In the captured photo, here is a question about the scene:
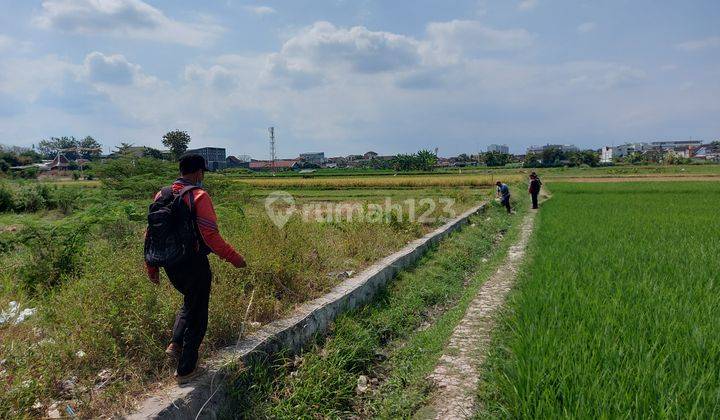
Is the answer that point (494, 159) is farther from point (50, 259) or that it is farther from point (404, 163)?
point (50, 259)

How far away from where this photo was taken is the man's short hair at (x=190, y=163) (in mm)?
2854

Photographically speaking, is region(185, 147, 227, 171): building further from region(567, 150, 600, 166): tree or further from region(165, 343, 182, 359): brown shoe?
region(567, 150, 600, 166): tree

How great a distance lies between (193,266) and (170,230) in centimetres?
28

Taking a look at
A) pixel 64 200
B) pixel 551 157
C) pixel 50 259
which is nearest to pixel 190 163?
pixel 50 259

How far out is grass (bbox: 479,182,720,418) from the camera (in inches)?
93.1

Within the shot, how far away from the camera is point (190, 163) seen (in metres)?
2.86

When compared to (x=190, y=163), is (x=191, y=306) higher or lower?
lower

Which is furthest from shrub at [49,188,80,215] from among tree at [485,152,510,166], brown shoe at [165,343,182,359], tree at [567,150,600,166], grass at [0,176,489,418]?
tree at [567,150,600,166]

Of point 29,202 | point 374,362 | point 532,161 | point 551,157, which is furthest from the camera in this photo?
point 551,157

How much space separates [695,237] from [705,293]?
198 inches

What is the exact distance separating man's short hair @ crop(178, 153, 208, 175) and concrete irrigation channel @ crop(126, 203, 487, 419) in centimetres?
131

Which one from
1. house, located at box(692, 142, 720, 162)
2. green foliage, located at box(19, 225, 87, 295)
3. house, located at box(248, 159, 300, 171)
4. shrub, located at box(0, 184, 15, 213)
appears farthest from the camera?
house, located at box(692, 142, 720, 162)

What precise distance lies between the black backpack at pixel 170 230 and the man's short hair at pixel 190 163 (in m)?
0.19

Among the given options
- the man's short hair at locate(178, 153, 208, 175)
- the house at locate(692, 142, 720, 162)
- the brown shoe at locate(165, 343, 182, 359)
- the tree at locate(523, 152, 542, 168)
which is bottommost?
the brown shoe at locate(165, 343, 182, 359)
